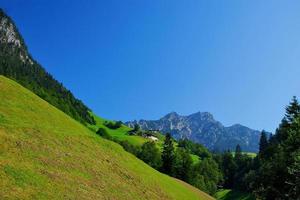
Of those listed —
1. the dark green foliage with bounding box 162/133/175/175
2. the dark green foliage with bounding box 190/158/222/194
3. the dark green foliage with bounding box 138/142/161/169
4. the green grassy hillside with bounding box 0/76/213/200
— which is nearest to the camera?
the green grassy hillside with bounding box 0/76/213/200

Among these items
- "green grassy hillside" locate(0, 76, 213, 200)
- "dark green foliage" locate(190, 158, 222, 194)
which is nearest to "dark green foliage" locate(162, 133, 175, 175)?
"dark green foliage" locate(190, 158, 222, 194)

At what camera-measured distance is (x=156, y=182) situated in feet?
207

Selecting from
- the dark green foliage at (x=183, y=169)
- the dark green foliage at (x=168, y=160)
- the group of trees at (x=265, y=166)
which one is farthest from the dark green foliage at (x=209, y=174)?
the dark green foliage at (x=168, y=160)

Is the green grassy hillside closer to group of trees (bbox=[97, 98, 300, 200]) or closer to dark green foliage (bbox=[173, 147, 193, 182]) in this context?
group of trees (bbox=[97, 98, 300, 200])

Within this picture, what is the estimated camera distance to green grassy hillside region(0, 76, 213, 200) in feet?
120

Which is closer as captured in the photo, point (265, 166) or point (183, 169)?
→ point (265, 166)

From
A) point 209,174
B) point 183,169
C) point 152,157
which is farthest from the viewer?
point 209,174

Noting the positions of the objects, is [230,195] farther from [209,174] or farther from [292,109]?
[292,109]

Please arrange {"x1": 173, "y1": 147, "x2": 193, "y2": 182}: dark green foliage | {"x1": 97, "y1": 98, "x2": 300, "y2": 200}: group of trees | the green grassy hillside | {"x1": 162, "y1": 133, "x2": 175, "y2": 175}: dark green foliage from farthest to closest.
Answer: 1. {"x1": 173, "y1": 147, "x2": 193, "y2": 182}: dark green foliage
2. {"x1": 162, "y1": 133, "x2": 175, "y2": 175}: dark green foliage
3. {"x1": 97, "y1": 98, "x2": 300, "y2": 200}: group of trees
4. the green grassy hillside

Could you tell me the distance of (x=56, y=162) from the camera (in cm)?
4425

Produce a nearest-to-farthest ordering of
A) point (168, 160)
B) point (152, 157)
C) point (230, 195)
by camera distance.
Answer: point (168, 160)
point (152, 157)
point (230, 195)

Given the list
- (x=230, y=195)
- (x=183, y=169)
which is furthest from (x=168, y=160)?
(x=230, y=195)

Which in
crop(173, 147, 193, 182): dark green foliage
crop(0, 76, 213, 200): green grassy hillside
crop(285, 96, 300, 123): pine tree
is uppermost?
crop(285, 96, 300, 123): pine tree

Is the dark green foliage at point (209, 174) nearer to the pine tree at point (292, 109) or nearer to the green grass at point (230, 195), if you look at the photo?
the green grass at point (230, 195)
